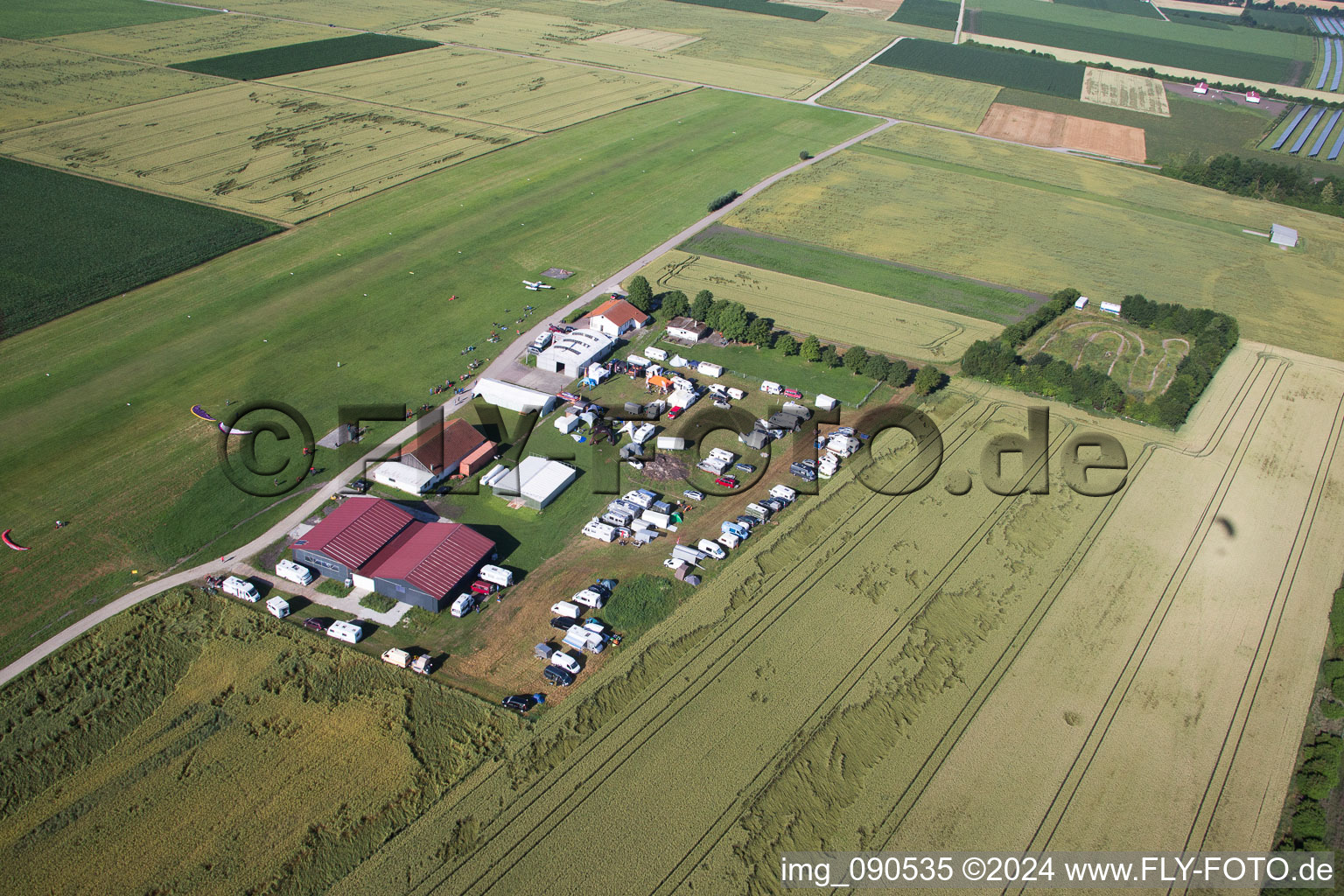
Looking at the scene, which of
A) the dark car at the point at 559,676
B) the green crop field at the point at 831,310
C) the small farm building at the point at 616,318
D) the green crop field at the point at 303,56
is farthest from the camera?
the green crop field at the point at 303,56

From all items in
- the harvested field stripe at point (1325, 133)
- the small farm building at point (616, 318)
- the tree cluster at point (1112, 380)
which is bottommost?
the tree cluster at point (1112, 380)

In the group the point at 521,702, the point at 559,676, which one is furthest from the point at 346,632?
the point at 559,676

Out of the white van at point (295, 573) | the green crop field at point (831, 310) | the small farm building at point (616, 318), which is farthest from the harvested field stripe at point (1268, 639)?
the small farm building at point (616, 318)

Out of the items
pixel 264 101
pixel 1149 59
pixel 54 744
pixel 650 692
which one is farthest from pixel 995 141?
pixel 54 744

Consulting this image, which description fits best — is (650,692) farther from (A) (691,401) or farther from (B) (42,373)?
(B) (42,373)

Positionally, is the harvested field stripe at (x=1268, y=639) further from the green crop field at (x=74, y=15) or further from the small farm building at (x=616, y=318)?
the green crop field at (x=74, y=15)

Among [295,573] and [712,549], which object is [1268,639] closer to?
[712,549]
